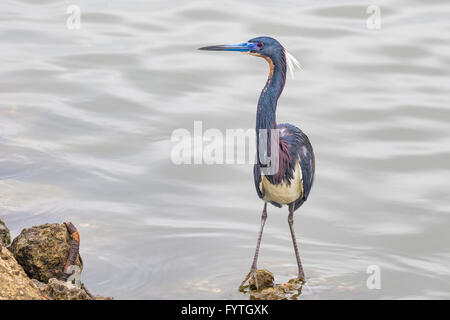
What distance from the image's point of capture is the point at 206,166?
12.9 meters

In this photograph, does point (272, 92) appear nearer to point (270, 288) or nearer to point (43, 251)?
point (270, 288)

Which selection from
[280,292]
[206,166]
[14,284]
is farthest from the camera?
[206,166]

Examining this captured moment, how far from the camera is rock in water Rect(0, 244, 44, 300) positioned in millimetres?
6664

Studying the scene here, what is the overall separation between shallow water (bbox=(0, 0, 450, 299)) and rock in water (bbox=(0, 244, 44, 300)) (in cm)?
188

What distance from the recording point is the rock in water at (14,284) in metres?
6.66

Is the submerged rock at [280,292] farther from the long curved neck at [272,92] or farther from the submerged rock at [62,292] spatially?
the submerged rock at [62,292]

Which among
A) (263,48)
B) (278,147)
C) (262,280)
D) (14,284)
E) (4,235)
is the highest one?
(263,48)

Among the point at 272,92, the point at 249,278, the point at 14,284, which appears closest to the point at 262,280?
the point at 249,278

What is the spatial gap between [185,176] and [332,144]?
2.80 metres

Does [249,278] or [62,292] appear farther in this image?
[249,278]

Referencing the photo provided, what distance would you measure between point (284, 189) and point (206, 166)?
418 centimetres

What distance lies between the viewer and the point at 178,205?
37.7 ft

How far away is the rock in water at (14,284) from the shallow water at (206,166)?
1.88 metres

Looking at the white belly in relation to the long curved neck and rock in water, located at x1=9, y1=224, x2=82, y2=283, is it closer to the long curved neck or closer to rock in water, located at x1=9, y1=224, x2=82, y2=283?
the long curved neck
